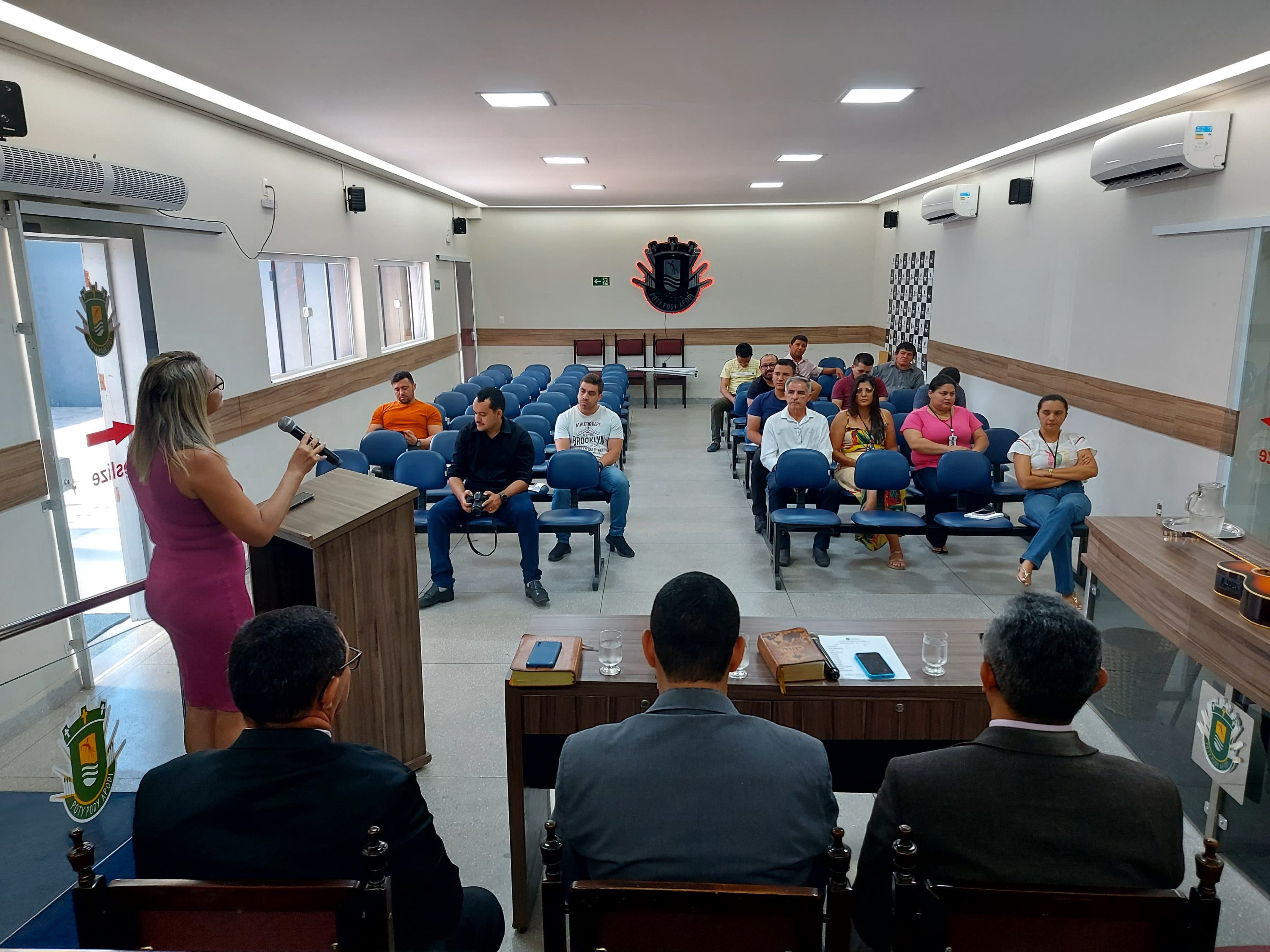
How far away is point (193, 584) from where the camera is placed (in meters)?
2.54

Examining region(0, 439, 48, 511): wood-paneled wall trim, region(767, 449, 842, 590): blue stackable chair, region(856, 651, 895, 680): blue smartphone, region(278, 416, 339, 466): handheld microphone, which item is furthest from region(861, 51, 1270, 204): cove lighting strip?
region(0, 439, 48, 511): wood-paneled wall trim

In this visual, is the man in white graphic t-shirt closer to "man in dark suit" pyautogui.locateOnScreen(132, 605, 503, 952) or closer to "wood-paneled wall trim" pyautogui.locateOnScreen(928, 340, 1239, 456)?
"wood-paneled wall trim" pyautogui.locateOnScreen(928, 340, 1239, 456)

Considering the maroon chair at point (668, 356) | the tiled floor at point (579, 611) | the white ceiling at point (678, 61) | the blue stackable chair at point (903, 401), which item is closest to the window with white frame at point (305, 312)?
the white ceiling at point (678, 61)

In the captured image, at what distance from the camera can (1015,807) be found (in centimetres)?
154

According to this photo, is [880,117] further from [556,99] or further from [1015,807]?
[1015,807]

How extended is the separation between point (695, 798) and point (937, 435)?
511cm

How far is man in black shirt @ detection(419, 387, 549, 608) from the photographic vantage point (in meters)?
5.25

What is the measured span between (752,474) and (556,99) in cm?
315

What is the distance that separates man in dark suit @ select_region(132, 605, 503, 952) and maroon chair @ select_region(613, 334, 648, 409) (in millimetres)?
12456

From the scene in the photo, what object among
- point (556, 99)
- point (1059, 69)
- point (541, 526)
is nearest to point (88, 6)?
point (556, 99)

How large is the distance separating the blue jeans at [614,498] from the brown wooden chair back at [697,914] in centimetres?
464

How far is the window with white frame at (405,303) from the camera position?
1066 cm

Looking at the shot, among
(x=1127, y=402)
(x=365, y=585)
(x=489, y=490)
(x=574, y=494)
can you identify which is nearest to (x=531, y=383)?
(x=574, y=494)

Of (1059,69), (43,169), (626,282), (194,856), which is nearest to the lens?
(194,856)
